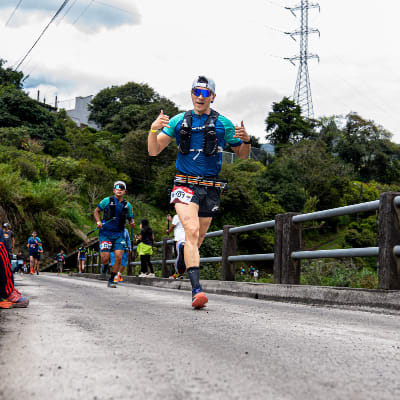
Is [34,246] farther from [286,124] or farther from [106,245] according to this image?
[286,124]

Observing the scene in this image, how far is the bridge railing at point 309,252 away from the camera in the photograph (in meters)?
6.05

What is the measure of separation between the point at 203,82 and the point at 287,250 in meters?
2.96

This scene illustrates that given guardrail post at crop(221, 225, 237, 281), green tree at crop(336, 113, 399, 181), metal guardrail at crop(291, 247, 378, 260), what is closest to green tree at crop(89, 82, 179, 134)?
green tree at crop(336, 113, 399, 181)

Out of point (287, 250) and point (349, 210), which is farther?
point (287, 250)

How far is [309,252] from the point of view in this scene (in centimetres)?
739

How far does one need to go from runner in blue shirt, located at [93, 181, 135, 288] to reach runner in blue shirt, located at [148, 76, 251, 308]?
15.1 ft

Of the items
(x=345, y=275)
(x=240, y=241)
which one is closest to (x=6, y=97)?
(x=240, y=241)

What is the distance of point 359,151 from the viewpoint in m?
72.7

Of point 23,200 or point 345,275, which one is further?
point 23,200

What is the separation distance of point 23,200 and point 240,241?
1812cm

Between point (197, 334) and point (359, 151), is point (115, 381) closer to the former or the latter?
point (197, 334)

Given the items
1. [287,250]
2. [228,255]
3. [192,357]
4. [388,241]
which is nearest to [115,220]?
[228,255]

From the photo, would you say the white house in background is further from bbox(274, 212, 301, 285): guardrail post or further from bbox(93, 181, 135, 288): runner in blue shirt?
bbox(274, 212, 301, 285): guardrail post

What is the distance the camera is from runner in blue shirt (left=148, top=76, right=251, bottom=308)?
5914 millimetres
